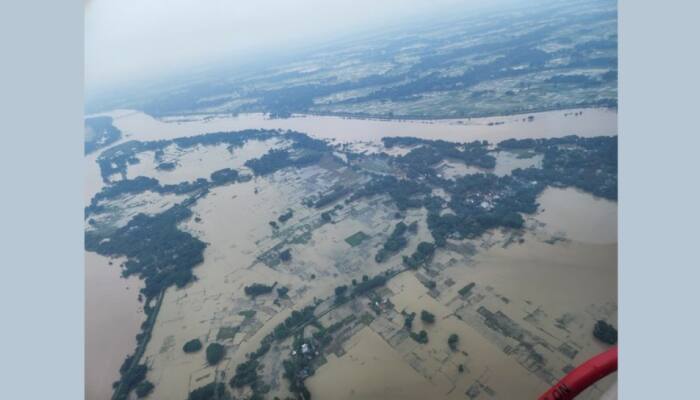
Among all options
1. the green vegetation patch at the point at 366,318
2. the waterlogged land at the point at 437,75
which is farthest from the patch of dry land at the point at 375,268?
the waterlogged land at the point at 437,75

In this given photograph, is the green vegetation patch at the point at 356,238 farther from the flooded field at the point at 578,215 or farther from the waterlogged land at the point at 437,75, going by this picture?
the waterlogged land at the point at 437,75

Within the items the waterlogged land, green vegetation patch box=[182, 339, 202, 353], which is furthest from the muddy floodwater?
the waterlogged land

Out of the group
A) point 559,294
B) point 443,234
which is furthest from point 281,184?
point 559,294

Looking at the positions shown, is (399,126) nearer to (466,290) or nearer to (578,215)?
(578,215)

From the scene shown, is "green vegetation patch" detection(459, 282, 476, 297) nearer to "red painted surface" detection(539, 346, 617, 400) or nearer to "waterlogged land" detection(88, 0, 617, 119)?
"red painted surface" detection(539, 346, 617, 400)

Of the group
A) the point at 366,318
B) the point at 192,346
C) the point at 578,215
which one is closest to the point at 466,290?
the point at 366,318
